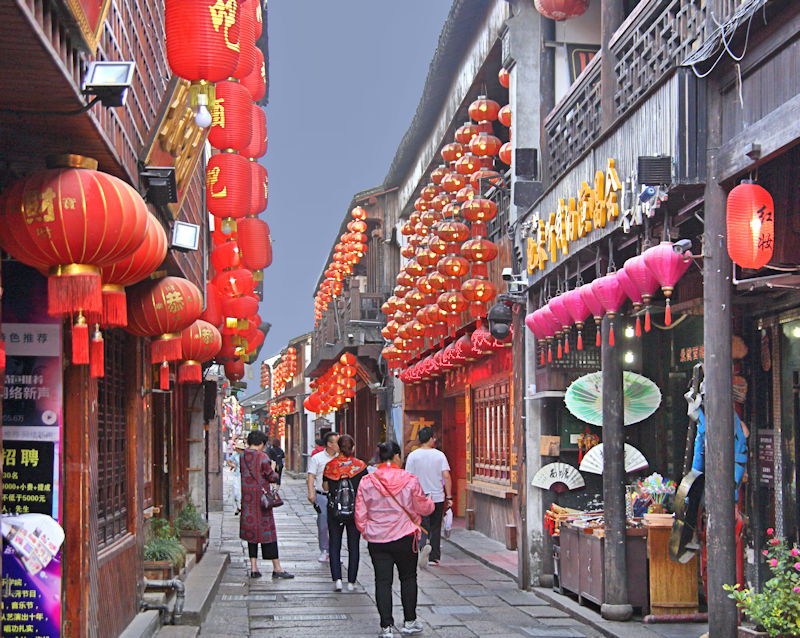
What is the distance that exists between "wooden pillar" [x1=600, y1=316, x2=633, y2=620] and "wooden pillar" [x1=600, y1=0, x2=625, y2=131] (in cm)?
214

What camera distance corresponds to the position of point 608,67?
11.0 metres

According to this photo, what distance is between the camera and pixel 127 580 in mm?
10062

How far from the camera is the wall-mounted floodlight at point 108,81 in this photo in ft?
19.3

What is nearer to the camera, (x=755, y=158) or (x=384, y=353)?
(x=755, y=158)

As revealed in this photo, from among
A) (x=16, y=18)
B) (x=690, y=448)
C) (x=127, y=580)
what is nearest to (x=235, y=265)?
(x=127, y=580)

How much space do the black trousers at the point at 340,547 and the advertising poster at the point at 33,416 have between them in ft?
19.7

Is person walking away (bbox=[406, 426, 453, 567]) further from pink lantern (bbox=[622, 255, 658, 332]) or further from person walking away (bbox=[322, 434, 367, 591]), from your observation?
pink lantern (bbox=[622, 255, 658, 332])

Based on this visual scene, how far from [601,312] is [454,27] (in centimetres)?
989

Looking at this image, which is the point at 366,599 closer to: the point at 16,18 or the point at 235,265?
the point at 235,265

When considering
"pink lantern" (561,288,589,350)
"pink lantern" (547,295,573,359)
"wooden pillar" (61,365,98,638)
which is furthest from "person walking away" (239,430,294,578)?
"wooden pillar" (61,365,98,638)

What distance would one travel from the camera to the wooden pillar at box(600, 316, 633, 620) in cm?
1088

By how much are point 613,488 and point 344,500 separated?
13.1 feet

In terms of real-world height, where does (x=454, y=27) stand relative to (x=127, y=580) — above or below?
above

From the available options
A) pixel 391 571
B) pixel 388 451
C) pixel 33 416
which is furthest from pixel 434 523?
pixel 33 416
